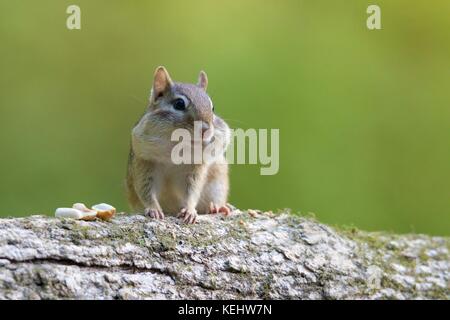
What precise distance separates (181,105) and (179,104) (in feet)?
0.05

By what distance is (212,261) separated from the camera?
3.85 metres

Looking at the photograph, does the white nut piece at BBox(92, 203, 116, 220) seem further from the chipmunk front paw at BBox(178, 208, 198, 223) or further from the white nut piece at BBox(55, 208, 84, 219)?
the chipmunk front paw at BBox(178, 208, 198, 223)

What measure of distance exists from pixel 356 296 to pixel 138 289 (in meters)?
1.21

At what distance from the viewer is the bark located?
3426mm

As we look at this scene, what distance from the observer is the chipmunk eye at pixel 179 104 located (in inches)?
185

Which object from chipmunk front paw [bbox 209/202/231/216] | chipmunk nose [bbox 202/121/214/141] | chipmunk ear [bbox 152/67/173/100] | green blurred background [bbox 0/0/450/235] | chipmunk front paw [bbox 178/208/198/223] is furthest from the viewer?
green blurred background [bbox 0/0/450/235]

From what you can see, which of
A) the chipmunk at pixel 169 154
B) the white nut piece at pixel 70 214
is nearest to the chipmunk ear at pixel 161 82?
the chipmunk at pixel 169 154

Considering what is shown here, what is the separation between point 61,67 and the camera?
9250mm

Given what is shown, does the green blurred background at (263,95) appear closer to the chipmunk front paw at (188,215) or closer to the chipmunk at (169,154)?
the chipmunk at (169,154)

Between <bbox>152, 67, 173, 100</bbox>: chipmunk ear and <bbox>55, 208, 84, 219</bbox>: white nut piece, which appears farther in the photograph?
<bbox>152, 67, 173, 100</bbox>: chipmunk ear

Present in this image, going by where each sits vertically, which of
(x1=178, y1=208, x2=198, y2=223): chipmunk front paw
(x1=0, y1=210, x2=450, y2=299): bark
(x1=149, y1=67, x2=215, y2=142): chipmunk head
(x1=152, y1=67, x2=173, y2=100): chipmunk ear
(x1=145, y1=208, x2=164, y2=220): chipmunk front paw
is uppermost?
(x1=152, y1=67, x2=173, y2=100): chipmunk ear

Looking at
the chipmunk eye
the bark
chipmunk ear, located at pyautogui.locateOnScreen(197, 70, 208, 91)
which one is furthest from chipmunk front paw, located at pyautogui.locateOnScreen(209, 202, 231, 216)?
chipmunk ear, located at pyautogui.locateOnScreen(197, 70, 208, 91)
